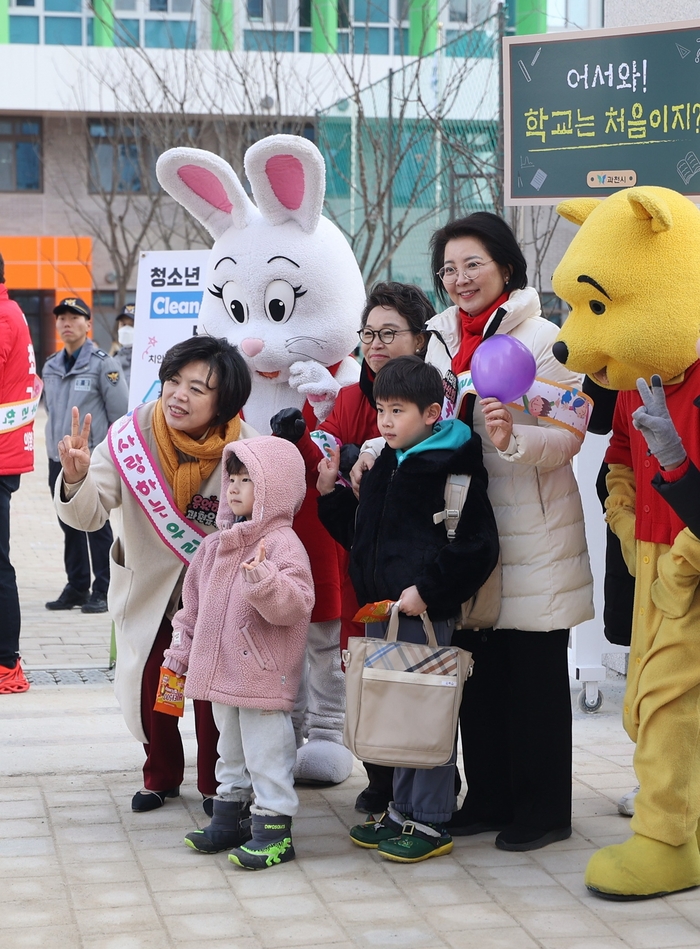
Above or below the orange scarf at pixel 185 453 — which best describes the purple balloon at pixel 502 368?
above

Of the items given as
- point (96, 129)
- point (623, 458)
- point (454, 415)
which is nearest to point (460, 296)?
point (454, 415)

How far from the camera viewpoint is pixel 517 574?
13.2 ft

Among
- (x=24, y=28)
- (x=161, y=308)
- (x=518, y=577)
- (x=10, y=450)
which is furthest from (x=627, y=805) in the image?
(x=24, y=28)

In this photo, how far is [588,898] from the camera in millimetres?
3740

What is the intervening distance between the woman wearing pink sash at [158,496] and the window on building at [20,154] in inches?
1077

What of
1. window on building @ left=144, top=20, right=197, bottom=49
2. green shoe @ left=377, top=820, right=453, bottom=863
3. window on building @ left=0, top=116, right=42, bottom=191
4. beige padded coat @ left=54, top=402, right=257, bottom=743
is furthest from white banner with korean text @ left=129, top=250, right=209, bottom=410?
window on building @ left=0, top=116, right=42, bottom=191

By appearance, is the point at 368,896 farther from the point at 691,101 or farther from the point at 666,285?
the point at 691,101

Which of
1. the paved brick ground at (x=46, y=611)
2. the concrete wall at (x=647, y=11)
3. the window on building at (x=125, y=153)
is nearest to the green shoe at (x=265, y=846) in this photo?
the paved brick ground at (x=46, y=611)

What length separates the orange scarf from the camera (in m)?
4.35

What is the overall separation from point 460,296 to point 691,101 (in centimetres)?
160

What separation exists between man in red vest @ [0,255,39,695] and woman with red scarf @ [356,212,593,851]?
9.37 feet

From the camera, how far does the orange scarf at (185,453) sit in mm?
4348

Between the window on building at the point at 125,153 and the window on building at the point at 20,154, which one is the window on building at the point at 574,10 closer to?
the window on building at the point at 125,153

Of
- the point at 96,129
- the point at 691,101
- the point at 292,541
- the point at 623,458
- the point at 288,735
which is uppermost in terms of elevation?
the point at 96,129
